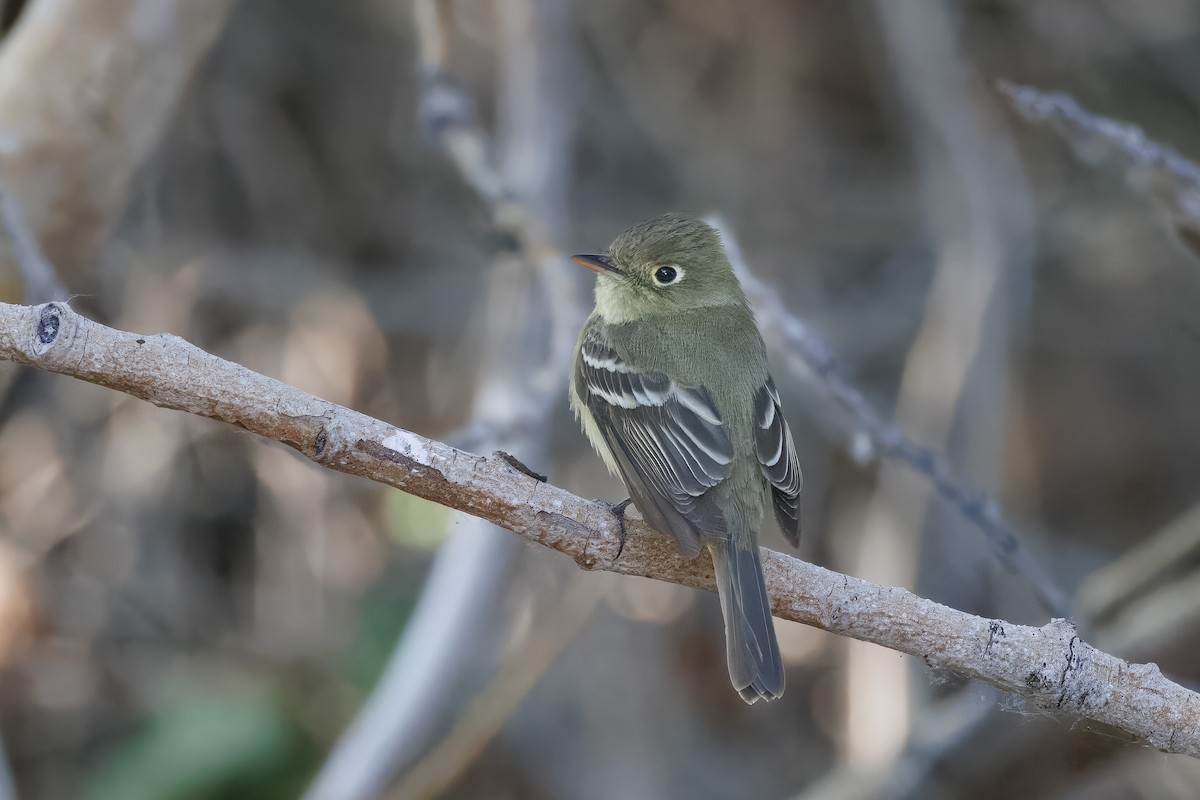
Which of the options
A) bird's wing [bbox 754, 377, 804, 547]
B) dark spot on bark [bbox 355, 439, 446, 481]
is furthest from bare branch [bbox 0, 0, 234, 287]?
bird's wing [bbox 754, 377, 804, 547]

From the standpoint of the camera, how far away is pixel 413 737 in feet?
11.5

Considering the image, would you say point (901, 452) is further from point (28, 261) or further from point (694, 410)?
point (28, 261)

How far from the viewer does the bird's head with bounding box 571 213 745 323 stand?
11.7 feet

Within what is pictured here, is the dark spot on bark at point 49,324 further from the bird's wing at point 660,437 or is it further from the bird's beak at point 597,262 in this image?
the bird's beak at point 597,262

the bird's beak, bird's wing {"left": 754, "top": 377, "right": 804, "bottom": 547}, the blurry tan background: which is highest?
the bird's beak

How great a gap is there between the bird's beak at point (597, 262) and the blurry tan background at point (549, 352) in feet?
0.90

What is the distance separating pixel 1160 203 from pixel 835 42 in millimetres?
2560

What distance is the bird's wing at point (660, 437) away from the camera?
105 inches

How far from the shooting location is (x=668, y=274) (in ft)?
11.8

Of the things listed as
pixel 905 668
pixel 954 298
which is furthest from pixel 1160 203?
pixel 905 668

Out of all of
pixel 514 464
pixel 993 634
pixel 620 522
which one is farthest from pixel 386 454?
A: pixel 993 634

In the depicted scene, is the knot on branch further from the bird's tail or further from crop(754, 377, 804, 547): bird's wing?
crop(754, 377, 804, 547): bird's wing

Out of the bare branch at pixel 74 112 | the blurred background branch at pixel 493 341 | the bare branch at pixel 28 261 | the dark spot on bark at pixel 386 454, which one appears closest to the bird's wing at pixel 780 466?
the blurred background branch at pixel 493 341

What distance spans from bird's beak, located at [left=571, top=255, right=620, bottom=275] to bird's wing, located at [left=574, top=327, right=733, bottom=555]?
222 millimetres
